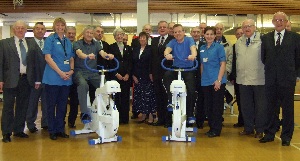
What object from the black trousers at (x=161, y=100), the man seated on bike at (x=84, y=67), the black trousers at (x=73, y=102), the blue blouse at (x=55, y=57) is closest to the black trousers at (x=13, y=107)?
the blue blouse at (x=55, y=57)

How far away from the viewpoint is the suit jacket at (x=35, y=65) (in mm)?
4926

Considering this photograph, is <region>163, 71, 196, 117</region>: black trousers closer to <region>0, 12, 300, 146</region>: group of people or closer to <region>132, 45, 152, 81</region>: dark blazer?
<region>0, 12, 300, 146</region>: group of people

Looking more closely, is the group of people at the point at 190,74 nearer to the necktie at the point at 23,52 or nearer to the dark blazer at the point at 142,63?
the necktie at the point at 23,52

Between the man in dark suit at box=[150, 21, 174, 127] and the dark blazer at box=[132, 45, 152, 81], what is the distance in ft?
0.57

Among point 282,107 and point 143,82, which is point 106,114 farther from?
point 282,107

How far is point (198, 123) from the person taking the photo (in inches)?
231

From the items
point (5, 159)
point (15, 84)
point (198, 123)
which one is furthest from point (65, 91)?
point (198, 123)

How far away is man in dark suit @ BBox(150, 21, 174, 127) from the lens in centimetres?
582

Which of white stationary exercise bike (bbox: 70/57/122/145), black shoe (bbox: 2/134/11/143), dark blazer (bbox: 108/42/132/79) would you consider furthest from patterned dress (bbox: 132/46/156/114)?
black shoe (bbox: 2/134/11/143)

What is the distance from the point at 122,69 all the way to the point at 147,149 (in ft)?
6.94

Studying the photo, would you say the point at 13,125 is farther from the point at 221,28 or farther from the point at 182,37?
the point at 221,28

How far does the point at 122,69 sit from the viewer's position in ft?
20.0

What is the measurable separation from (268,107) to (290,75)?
1.76ft

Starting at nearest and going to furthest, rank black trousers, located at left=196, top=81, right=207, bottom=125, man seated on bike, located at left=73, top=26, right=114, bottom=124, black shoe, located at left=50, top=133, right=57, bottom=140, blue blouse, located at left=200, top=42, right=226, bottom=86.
Result: black shoe, located at left=50, top=133, right=57, bottom=140
blue blouse, located at left=200, top=42, right=226, bottom=86
man seated on bike, located at left=73, top=26, right=114, bottom=124
black trousers, located at left=196, top=81, right=207, bottom=125
